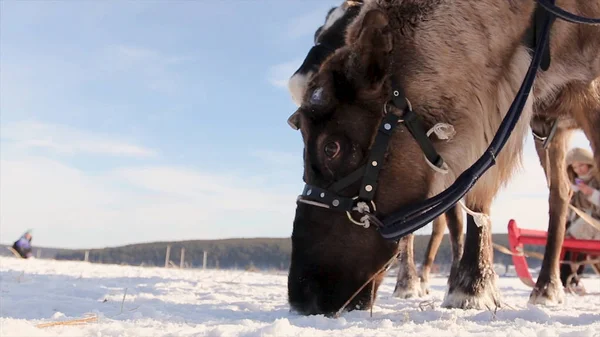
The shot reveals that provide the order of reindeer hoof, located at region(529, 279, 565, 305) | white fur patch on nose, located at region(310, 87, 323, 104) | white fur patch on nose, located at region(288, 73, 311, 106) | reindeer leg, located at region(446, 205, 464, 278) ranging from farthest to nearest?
reindeer leg, located at region(446, 205, 464, 278)
reindeer hoof, located at region(529, 279, 565, 305)
white fur patch on nose, located at region(288, 73, 311, 106)
white fur patch on nose, located at region(310, 87, 323, 104)

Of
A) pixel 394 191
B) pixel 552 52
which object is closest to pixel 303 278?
pixel 394 191

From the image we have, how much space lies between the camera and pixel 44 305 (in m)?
3.28

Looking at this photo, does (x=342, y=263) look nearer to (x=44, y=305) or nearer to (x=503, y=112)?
(x=503, y=112)

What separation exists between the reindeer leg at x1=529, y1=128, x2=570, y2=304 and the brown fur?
5.84 ft

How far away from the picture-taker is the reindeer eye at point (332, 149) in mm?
2992

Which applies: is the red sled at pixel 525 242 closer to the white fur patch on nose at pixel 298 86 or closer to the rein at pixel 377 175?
the rein at pixel 377 175

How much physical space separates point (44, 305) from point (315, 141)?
1.69m

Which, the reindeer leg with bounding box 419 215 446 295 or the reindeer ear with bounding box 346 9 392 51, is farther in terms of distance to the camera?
the reindeer leg with bounding box 419 215 446 295

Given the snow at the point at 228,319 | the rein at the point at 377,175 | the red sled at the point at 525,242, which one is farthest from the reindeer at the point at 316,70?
the red sled at the point at 525,242

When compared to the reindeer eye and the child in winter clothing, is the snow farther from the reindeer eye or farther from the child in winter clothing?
the child in winter clothing

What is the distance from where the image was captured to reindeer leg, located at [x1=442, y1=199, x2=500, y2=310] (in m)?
3.94

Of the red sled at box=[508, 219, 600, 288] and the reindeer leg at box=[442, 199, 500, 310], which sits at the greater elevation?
the red sled at box=[508, 219, 600, 288]

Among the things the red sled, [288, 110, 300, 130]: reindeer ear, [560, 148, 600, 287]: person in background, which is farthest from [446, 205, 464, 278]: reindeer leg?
[560, 148, 600, 287]: person in background

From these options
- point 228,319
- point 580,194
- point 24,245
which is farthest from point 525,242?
point 24,245
